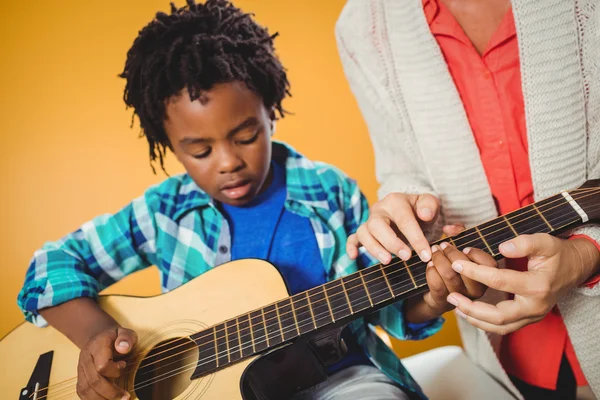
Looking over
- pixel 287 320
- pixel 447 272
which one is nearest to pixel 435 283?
pixel 447 272

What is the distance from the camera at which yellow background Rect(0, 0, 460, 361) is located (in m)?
1.17

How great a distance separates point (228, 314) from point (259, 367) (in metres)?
0.12

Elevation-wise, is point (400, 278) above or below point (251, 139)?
below

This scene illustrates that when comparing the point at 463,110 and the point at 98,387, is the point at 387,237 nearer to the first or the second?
the point at 463,110

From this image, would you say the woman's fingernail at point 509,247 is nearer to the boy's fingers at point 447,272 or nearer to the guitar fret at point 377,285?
the boy's fingers at point 447,272

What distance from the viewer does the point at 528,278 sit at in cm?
53

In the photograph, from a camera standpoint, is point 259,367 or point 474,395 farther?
point 474,395

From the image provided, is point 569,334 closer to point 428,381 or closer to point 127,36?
point 428,381

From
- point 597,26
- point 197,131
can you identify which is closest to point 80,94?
point 197,131

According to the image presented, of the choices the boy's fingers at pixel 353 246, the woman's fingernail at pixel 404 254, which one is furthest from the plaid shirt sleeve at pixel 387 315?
the woman's fingernail at pixel 404 254

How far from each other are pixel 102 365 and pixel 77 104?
0.91 metres

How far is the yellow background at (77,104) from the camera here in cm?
117

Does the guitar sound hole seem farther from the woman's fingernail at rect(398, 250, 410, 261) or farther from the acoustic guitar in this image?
the woman's fingernail at rect(398, 250, 410, 261)

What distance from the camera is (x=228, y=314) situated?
0.74m
